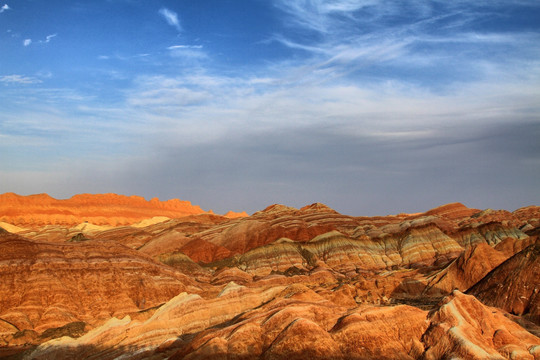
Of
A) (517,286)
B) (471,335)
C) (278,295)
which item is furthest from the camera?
(517,286)

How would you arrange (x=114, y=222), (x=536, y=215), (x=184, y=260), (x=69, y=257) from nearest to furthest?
(x=69, y=257) < (x=184, y=260) < (x=536, y=215) < (x=114, y=222)

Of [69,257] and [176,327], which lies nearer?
[176,327]

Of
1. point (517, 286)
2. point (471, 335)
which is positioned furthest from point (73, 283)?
point (471, 335)

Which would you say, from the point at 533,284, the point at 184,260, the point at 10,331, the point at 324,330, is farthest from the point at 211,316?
the point at 184,260

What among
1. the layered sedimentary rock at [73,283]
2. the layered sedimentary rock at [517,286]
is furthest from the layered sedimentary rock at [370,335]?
the layered sedimentary rock at [73,283]

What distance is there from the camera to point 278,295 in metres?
33.1

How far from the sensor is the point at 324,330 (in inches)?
716

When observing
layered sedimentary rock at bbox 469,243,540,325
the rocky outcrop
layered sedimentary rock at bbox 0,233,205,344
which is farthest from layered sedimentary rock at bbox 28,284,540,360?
layered sedimentary rock at bbox 0,233,205,344

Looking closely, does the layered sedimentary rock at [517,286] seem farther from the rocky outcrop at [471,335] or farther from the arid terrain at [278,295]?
the rocky outcrop at [471,335]

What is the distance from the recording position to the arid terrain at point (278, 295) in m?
17.8

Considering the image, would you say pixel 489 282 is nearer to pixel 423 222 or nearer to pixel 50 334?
pixel 50 334

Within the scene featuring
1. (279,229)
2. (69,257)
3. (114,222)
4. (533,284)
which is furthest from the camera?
(114,222)

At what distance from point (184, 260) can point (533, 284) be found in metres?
53.2

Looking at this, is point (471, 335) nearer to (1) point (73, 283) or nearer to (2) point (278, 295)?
(2) point (278, 295)
